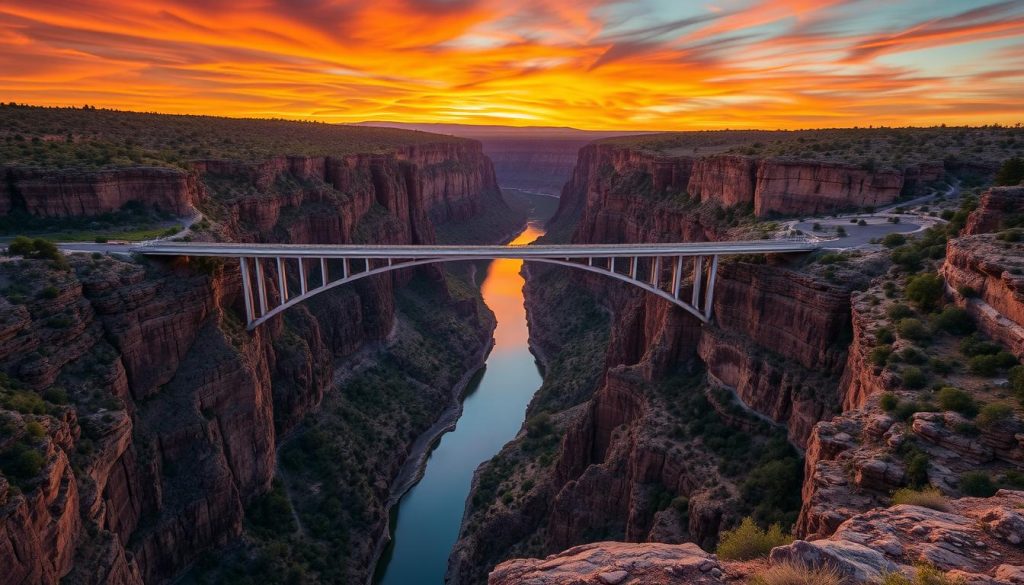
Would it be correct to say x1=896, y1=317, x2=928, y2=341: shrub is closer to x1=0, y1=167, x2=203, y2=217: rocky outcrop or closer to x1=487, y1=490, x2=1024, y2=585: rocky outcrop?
x1=487, y1=490, x2=1024, y2=585: rocky outcrop

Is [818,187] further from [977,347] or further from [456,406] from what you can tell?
[456,406]

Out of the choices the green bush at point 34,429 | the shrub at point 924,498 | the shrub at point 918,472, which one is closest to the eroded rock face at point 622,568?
the shrub at point 924,498

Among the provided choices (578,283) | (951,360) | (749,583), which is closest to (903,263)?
(951,360)

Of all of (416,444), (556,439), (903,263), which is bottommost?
(416,444)

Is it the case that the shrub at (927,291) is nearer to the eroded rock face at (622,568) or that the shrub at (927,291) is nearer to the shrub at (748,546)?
the shrub at (748,546)

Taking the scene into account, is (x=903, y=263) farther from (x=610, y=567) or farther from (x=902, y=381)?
(x=610, y=567)

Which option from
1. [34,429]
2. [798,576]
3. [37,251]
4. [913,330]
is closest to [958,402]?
[913,330]

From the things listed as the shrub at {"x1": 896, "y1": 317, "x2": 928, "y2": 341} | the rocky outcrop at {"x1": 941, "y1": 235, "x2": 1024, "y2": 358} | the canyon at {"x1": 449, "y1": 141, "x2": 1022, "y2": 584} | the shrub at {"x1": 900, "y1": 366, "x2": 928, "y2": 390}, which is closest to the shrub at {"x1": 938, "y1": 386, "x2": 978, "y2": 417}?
the canyon at {"x1": 449, "y1": 141, "x2": 1022, "y2": 584}
